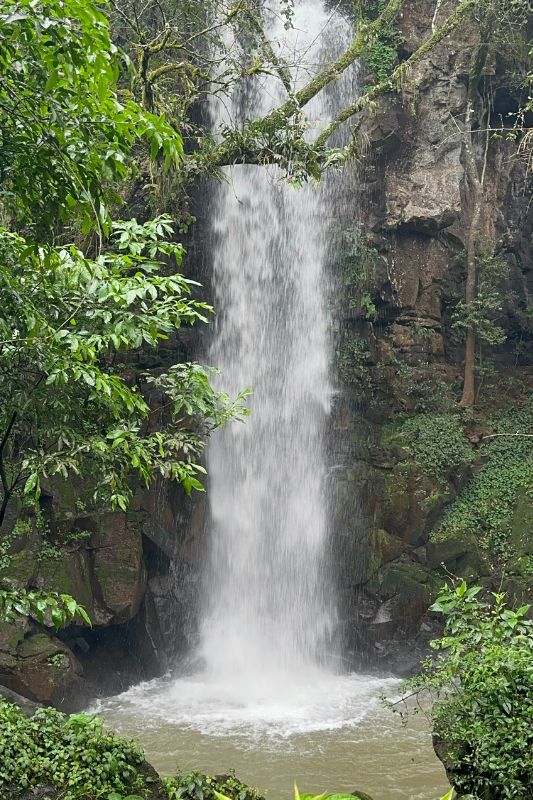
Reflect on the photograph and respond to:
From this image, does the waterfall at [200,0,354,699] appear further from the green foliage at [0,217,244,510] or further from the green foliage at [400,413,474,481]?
the green foliage at [0,217,244,510]

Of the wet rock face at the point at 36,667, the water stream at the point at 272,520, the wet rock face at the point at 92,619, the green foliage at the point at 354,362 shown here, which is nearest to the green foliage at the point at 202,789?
the water stream at the point at 272,520

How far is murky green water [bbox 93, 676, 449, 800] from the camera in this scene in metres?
7.49

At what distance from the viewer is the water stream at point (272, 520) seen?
8.90m

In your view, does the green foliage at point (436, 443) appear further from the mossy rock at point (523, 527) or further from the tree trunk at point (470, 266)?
the mossy rock at point (523, 527)

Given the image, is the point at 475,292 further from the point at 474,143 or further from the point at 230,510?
the point at 230,510

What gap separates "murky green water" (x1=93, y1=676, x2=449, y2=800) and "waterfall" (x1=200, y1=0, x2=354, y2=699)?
58.4 inches

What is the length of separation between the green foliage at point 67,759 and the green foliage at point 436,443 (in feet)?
30.7

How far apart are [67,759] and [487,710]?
254 cm

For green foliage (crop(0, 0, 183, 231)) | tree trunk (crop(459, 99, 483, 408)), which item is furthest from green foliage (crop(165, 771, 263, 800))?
tree trunk (crop(459, 99, 483, 408))

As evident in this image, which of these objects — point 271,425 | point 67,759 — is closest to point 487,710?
point 67,759

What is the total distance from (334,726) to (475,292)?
29.7ft

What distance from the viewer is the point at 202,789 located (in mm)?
4434

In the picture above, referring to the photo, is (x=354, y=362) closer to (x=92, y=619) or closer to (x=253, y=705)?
(x=253, y=705)

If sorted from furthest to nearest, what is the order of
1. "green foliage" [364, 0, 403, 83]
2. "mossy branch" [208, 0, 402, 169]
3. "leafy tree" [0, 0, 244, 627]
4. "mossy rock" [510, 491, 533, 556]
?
"green foliage" [364, 0, 403, 83] < "mossy rock" [510, 491, 533, 556] < "mossy branch" [208, 0, 402, 169] < "leafy tree" [0, 0, 244, 627]
